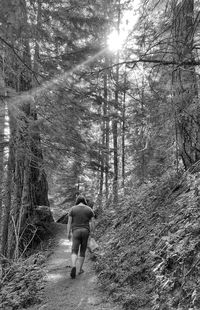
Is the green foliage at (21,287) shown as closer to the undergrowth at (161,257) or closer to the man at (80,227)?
the man at (80,227)

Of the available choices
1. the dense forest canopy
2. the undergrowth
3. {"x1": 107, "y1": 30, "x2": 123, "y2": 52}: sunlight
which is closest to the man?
the undergrowth

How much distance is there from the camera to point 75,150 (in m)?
10.0

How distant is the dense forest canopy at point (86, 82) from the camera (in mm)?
4537

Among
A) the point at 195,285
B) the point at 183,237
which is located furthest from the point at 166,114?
the point at 195,285

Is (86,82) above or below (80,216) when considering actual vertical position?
above

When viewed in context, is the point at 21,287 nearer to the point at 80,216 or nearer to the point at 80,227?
the point at 80,227

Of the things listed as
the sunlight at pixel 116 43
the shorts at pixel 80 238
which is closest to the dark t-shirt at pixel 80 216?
the shorts at pixel 80 238

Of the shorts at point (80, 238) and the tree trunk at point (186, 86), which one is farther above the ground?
the tree trunk at point (186, 86)

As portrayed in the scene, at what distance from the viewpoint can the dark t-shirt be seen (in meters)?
6.74

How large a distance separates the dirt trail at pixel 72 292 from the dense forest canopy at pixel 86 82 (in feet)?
5.15

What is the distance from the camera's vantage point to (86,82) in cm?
991

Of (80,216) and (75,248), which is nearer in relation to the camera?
(75,248)

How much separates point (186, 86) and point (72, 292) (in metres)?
4.59

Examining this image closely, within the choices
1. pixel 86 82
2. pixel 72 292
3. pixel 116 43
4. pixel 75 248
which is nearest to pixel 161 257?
pixel 72 292
